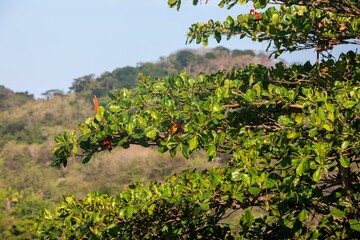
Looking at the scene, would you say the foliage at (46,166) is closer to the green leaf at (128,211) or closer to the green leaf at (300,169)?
the green leaf at (128,211)

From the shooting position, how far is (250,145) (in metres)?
4.21

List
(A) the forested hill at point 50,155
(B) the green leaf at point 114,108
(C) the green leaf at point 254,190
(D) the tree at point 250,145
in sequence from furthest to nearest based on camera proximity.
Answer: (A) the forested hill at point 50,155
(B) the green leaf at point 114,108
(D) the tree at point 250,145
(C) the green leaf at point 254,190

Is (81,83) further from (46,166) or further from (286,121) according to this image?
(286,121)

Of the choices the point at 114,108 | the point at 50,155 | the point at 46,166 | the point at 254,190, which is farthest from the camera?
the point at 50,155

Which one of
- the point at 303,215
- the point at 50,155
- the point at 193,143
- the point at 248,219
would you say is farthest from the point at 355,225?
the point at 50,155

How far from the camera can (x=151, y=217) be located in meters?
4.60

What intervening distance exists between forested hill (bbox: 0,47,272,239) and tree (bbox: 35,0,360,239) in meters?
22.4

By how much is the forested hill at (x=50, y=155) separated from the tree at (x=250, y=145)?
22.4m

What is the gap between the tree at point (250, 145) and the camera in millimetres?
3996

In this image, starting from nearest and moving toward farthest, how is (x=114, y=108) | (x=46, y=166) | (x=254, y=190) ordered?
1. (x=254, y=190)
2. (x=114, y=108)
3. (x=46, y=166)

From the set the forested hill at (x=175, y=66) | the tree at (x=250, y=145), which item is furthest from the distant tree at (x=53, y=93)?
the tree at (x=250, y=145)

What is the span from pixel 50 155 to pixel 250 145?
1976 inches

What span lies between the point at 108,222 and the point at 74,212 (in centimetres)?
28

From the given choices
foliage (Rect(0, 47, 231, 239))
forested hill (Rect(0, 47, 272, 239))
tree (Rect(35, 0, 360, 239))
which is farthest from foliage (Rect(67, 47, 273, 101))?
tree (Rect(35, 0, 360, 239))
